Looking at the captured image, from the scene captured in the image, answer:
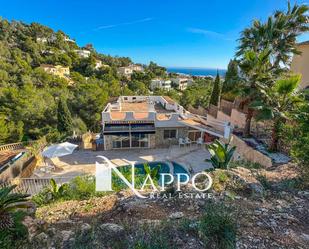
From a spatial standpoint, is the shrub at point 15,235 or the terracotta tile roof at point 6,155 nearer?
the shrub at point 15,235

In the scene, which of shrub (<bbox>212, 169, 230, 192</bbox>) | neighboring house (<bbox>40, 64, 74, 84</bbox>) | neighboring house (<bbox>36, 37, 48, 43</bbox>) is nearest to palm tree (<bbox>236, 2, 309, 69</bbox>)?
shrub (<bbox>212, 169, 230, 192</bbox>)

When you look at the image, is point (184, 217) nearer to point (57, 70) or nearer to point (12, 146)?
point (12, 146)

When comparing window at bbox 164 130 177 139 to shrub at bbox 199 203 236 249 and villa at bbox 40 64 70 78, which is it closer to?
shrub at bbox 199 203 236 249

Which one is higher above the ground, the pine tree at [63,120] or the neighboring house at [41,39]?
the neighboring house at [41,39]

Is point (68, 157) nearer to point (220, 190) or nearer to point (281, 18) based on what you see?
point (220, 190)

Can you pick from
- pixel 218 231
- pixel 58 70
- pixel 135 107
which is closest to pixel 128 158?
pixel 135 107

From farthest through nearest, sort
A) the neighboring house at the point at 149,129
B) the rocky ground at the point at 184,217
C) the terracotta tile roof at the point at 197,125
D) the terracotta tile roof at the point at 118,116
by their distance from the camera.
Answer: the terracotta tile roof at the point at 118,116 → the neighboring house at the point at 149,129 → the terracotta tile roof at the point at 197,125 → the rocky ground at the point at 184,217

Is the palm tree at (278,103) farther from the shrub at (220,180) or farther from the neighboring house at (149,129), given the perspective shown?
the neighboring house at (149,129)

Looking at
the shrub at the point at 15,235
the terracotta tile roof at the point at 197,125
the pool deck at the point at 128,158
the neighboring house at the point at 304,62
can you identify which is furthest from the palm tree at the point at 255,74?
the shrub at the point at 15,235

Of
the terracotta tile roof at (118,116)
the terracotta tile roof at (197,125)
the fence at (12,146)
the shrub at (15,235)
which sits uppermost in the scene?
the terracotta tile roof at (118,116)
